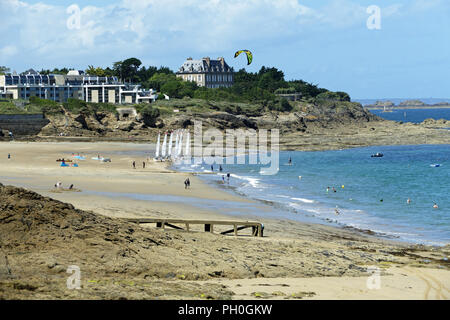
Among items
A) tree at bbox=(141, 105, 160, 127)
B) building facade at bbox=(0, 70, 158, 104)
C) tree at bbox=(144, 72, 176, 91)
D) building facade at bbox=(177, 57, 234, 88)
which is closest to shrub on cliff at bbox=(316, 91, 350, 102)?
building facade at bbox=(177, 57, 234, 88)

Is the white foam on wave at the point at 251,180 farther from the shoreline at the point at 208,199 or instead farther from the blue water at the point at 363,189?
the shoreline at the point at 208,199

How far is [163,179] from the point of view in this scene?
4888 centimetres

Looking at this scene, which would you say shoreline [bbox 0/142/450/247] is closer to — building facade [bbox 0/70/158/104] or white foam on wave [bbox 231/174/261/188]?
white foam on wave [bbox 231/174/261/188]

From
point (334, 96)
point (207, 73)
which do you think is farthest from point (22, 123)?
point (334, 96)

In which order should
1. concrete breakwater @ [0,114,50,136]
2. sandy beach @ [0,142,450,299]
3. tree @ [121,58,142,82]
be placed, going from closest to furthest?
1. sandy beach @ [0,142,450,299]
2. concrete breakwater @ [0,114,50,136]
3. tree @ [121,58,142,82]

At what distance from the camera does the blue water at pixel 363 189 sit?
32.8 m

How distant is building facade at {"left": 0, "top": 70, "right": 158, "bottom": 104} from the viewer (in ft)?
386

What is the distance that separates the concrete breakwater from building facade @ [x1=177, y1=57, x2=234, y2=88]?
229ft

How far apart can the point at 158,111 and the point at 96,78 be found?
104 ft

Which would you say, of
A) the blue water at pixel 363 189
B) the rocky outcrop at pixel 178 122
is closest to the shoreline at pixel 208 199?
the blue water at pixel 363 189

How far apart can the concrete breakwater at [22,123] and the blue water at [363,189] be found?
3652cm
